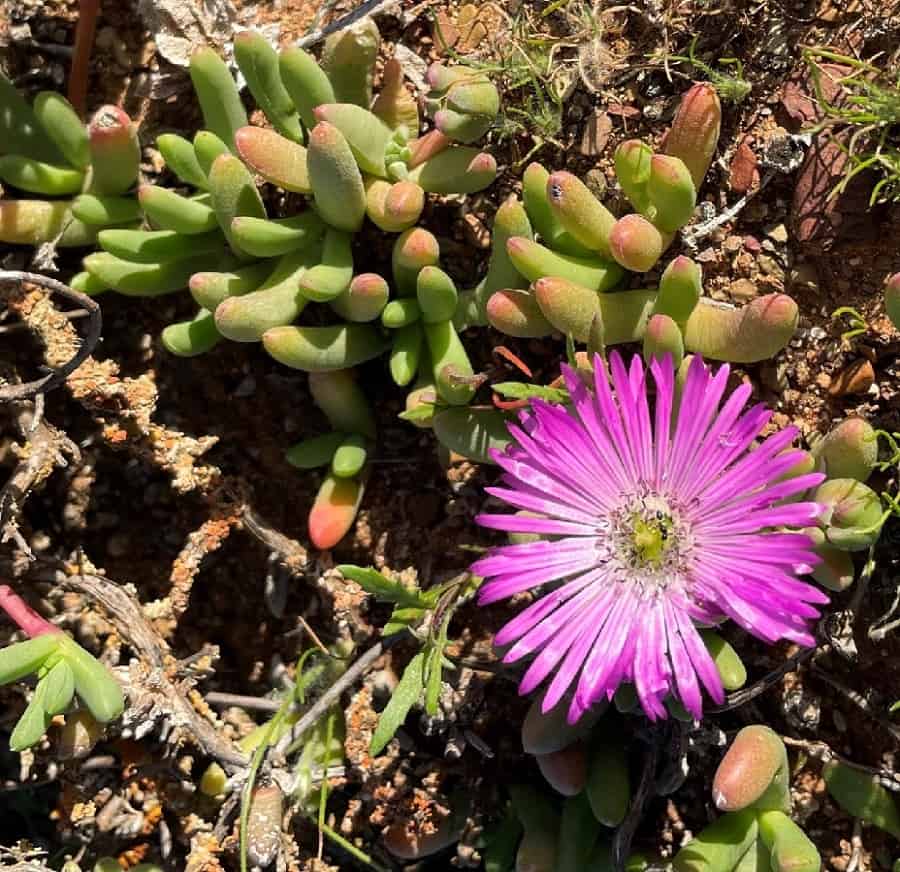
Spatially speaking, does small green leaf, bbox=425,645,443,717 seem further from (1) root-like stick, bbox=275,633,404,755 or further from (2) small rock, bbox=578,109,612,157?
(2) small rock, bbox=578,109,612,157

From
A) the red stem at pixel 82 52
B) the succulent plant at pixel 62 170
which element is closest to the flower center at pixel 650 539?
the succulent plant at pixel 62 170

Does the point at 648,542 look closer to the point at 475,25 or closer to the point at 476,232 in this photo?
the point at 476,232

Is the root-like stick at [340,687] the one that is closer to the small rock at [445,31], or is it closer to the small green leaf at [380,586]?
the small green leaf at [380,586]

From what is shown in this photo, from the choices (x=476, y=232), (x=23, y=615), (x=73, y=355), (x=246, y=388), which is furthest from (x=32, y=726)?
(x=476, y=232)

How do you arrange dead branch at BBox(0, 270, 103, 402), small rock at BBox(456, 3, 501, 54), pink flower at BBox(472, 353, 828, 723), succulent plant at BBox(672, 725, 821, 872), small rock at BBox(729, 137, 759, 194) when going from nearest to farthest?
pink flower at BBox(472, 353, 828, 723)
succulent plant at BBox(672, 725, 821, 872)
dead branch at BBox(0, 270, 103, 402)
small rock at BBox(729, 137, 759, 194)
small rock at BBox(456, 3, 501, 54)

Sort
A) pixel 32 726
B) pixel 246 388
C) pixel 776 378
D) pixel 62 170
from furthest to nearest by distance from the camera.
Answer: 1. pixel 246 388
2. pixel 62 170
3. pixel 776 378
4. pixel 32 726

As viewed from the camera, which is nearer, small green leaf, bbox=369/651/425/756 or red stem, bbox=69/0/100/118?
small green leaf, bbox=369/651/425/756

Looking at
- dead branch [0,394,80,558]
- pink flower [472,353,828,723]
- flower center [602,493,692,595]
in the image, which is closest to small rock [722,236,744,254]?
pink flower [472,353,828,723]
